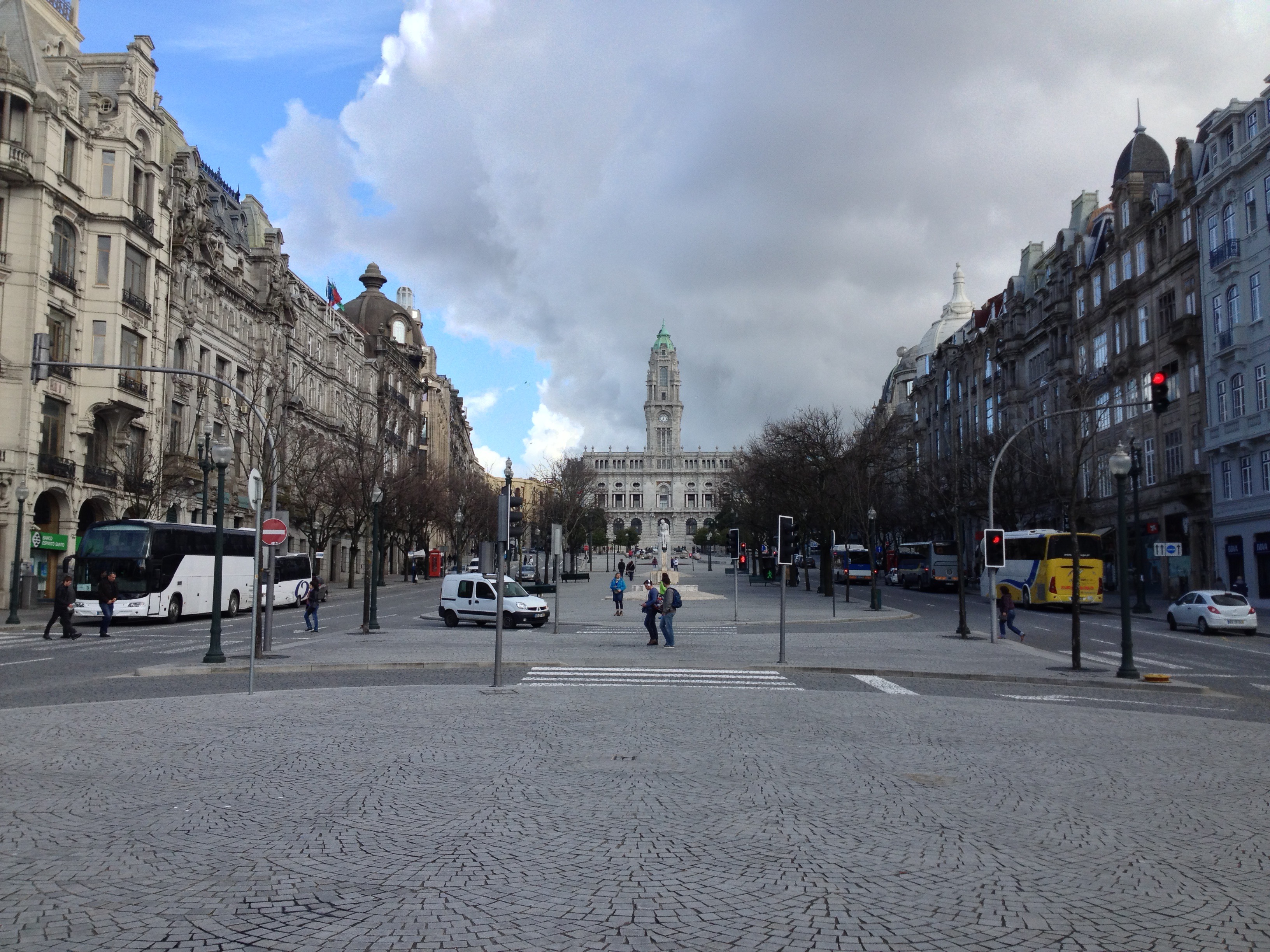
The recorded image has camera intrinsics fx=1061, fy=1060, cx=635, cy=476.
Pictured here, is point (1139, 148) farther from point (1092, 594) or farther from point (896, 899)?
point (896, 899)

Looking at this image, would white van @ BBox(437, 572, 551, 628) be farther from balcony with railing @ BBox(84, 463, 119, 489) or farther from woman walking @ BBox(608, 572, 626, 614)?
balcony with railing @ BBox(84, 463, 119, 489)

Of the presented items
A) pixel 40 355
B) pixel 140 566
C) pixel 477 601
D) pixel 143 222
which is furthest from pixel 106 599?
pixel 143 222

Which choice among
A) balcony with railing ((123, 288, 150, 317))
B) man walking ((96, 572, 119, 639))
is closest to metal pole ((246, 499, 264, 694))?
man walking ((96, 572, 119, 639))

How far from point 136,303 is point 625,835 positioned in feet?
148

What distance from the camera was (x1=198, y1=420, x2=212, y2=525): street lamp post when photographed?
3384 centimetres

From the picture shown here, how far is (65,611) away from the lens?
27.6 meters

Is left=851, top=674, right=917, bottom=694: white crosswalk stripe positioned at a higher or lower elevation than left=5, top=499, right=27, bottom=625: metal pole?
lower

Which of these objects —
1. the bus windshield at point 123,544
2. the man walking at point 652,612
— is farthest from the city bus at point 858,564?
the bus windshield at point 123,544

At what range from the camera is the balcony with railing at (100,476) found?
43.4 m

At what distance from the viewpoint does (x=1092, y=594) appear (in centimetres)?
4469

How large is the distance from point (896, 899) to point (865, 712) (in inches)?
314

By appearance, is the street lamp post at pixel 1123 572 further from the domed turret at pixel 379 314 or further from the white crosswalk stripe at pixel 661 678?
the domed turret at pixel 379 314

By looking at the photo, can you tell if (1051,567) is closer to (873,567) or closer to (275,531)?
(873,567)

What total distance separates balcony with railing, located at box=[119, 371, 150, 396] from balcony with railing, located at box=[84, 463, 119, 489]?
3435 mm
